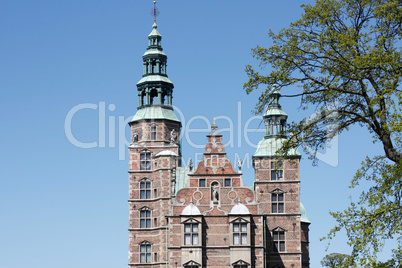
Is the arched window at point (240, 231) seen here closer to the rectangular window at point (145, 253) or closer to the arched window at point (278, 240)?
the arched window at point (278, 240)

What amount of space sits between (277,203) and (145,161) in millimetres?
12082

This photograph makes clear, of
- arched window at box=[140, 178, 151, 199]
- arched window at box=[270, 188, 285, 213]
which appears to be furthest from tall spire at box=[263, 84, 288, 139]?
arched window at box=[140, 178, 151, 199]

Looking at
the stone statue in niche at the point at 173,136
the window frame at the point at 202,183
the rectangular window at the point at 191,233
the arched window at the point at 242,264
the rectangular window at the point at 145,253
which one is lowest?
the arched window at the point at 242,264

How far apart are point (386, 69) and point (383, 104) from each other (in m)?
1.02

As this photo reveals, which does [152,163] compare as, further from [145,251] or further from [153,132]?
[145,251]

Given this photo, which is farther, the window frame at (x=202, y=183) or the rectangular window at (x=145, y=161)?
the rectangular window at (x=145, y=161)

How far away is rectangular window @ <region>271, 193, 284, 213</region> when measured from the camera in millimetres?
58438

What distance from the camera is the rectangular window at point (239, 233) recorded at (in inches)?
2185

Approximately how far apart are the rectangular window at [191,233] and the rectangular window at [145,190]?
6977 millimetres

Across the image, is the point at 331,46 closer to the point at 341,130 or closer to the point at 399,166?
the point at 341,130

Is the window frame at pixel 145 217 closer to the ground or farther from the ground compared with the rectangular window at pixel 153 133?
closer to the ground

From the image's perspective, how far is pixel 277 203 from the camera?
58.4m

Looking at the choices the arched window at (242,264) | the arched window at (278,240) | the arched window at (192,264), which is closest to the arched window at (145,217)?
the arched window at (192,264)

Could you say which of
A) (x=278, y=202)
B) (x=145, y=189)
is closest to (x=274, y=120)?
(x=278, y=202)
